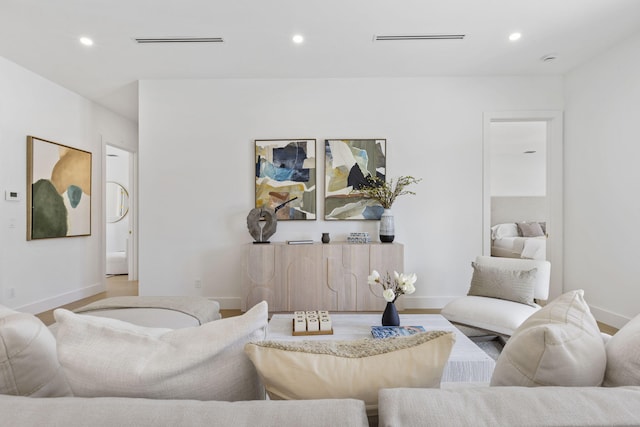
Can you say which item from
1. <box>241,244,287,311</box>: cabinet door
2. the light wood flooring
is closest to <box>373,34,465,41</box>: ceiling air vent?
<box>241,244,287,311</box>: cabinet door

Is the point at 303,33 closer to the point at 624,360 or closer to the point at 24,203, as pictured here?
the point at 624,360

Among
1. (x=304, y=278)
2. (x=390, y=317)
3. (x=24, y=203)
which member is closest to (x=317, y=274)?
(x=304, y=278)

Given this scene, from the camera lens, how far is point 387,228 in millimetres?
3729

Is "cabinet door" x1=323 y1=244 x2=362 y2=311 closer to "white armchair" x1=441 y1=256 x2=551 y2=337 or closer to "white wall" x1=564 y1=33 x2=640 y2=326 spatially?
"white armchair" x1=441 y1=256 x2=551 y2=337

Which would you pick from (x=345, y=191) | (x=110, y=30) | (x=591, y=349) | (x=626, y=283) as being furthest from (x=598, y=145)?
(x=110, y=30)

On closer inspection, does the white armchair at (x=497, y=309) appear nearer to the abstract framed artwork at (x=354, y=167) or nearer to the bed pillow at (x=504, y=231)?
the abstract framed artwork at (x=354, y=167)

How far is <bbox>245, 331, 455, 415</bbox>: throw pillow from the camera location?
72cm

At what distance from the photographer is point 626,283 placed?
10.4ft

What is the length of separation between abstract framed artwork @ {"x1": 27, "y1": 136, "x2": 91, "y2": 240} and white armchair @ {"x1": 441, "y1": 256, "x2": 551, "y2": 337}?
14.3 ft

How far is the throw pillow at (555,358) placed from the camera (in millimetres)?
749

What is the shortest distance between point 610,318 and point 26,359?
4377 millimetres

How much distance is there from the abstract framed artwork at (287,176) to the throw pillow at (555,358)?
324cm

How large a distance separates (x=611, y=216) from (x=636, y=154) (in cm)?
62

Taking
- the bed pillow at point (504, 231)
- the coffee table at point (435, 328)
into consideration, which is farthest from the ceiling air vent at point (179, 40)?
the bed pillow at point (504, 231)
